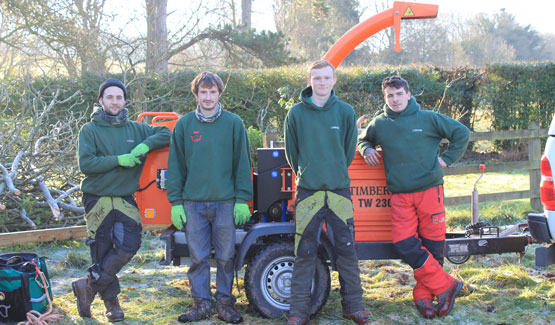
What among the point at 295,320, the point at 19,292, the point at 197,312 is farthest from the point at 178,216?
the point at 19,292

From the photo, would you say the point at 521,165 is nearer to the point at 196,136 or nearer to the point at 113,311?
the point at 196,136

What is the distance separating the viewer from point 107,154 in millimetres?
4383

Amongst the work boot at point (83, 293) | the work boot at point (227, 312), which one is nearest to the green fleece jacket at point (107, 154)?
the work boot at point (83, 293)

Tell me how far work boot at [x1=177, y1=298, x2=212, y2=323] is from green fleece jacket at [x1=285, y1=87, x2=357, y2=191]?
1253mm

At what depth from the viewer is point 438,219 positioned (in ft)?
14.3

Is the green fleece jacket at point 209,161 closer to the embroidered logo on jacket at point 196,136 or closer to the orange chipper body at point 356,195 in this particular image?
the embroidered logo on jacket at point 196,136

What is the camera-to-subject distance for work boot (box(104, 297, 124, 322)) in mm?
4387

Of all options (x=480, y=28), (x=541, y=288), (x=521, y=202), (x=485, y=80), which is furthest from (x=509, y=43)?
(x=541, y=288)

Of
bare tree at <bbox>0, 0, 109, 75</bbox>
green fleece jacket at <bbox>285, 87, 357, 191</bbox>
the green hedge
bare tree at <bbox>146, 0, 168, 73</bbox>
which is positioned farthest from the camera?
bare tree at <bbox>0, 0, 109, 75</bbox>

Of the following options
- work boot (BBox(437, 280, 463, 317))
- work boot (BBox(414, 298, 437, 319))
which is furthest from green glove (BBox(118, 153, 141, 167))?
work boot (BBox(437, 280, 463, 317))

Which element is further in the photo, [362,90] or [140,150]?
[362,90]

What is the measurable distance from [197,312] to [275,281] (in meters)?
0.68

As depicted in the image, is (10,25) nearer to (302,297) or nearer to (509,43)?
(302,297)

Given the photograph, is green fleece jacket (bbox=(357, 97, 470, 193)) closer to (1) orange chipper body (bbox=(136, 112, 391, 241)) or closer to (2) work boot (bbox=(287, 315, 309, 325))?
(1) orange chipper body (bbox=(136, 112, 391, 241))
